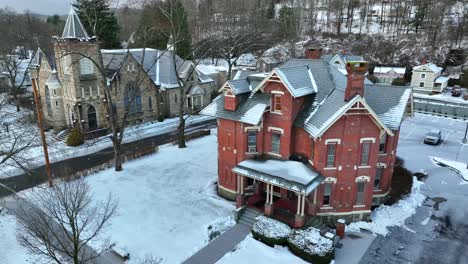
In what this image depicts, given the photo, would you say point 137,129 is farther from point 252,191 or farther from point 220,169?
point 252,191

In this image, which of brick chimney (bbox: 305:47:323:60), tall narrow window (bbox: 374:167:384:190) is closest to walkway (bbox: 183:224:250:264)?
tall narrow window (bbox: 374:167:384:190)

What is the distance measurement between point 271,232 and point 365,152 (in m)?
7.74

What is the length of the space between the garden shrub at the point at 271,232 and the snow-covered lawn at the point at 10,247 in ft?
39.9

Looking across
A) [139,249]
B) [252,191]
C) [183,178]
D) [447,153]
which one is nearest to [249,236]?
[252,191]

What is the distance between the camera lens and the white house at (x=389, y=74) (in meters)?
64.0

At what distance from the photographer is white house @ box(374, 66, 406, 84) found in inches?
2520

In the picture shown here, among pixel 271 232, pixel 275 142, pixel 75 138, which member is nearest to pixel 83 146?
pixel 75 138

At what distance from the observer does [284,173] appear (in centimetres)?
2017

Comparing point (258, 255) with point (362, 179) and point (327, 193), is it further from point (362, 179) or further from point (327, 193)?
point (362, 179)

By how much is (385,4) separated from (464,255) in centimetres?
9651

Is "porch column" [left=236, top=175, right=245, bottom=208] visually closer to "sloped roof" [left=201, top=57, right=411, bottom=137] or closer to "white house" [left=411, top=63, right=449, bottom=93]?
"sloped roof" [left=201, top=57, right=411, bottom=137]

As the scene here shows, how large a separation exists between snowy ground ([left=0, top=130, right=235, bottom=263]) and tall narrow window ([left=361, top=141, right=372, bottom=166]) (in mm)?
9203

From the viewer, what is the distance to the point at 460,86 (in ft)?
201

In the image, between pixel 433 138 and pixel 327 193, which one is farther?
pixel 433 138
